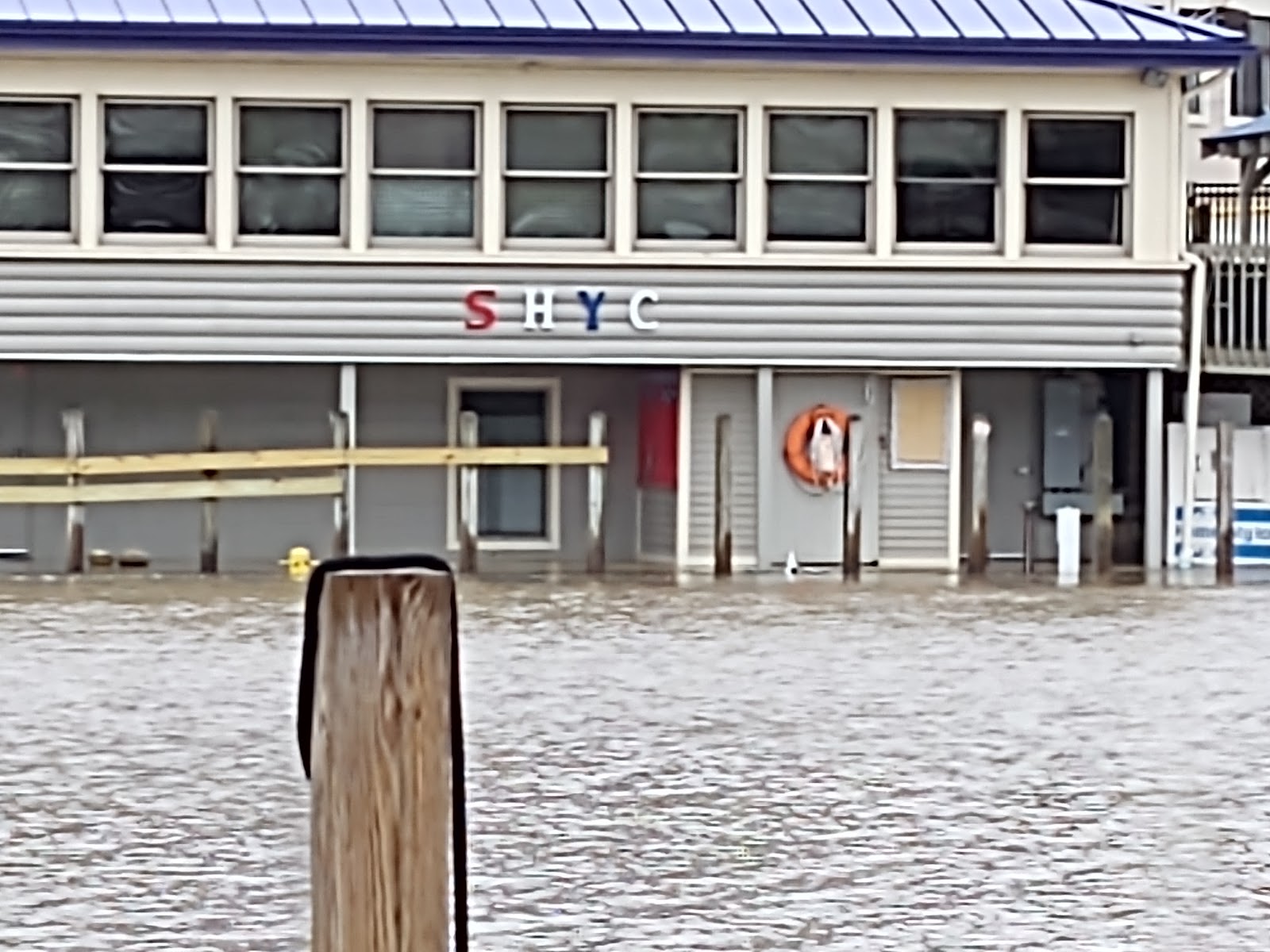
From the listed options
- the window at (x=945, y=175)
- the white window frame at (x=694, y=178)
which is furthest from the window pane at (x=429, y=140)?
the window at (x=945, y=175)

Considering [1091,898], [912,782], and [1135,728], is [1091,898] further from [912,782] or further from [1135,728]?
[1135,728]

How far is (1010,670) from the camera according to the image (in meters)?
18.3

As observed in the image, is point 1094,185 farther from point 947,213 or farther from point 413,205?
point 413,205

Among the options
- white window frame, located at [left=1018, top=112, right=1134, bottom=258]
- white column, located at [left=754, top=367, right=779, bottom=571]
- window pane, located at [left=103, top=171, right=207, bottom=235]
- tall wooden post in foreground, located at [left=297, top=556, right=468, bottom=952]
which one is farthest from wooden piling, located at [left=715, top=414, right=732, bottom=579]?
tall wooden post in foreground, located at [left=297, top=556, right=468, bottom=952]

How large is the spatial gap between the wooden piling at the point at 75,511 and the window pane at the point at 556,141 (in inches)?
190

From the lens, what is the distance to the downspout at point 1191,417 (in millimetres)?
30328

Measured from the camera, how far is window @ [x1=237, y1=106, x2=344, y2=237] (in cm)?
2914

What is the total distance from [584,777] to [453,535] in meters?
17.8

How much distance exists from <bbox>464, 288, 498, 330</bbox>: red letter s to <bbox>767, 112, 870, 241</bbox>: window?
280cm

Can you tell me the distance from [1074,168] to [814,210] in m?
2.62

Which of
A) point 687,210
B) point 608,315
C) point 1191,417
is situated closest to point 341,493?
point 608,315

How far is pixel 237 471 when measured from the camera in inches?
1145

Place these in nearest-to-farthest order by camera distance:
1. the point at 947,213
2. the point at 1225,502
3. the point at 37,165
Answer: the point at 1225,502 < the point at 37,165 < the point at 947,213

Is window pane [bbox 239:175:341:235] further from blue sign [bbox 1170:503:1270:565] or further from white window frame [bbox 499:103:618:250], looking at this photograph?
blue sign [bbox 1170:503:1270:565]
